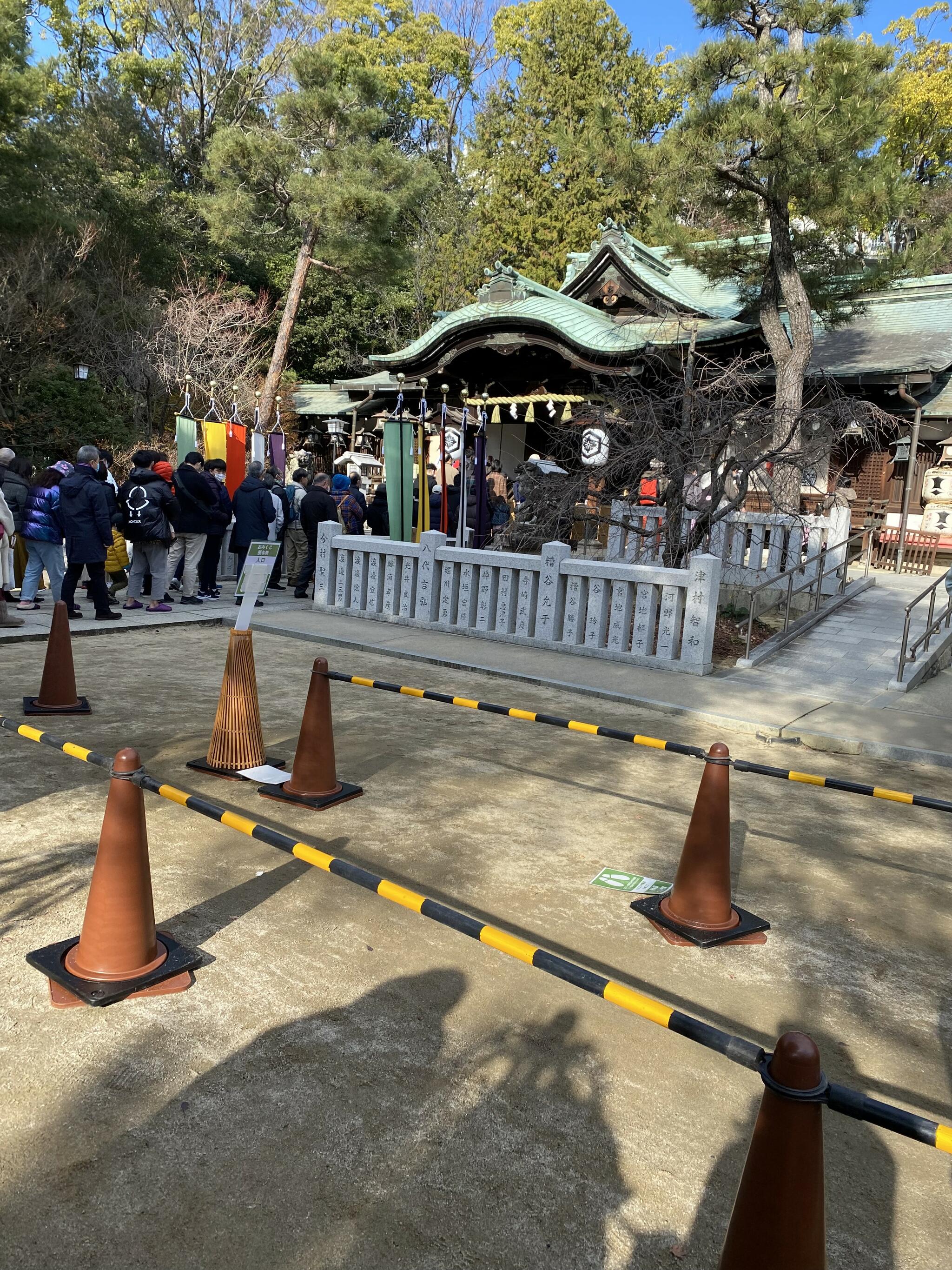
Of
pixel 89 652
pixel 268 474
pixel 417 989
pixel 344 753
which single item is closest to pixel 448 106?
pixel 268 474

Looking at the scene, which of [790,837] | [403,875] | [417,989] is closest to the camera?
[417,989]

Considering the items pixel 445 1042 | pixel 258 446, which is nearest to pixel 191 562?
pixel 258 446

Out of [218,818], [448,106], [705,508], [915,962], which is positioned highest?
[448,106]

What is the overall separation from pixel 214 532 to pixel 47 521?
208 cm

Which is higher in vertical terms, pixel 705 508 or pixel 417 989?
pixel 705 508

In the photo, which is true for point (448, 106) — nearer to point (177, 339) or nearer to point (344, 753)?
point (177, 339)

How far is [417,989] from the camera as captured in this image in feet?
10.3

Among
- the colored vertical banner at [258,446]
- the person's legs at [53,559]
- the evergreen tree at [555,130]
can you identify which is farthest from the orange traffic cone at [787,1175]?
the evergreen tree at [555,130]

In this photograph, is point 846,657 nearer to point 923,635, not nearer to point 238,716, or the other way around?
point 923,635

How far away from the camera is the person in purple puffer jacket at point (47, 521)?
9.63 meters

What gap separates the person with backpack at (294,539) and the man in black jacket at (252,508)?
0.87 m

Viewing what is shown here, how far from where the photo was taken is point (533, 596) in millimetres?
9844

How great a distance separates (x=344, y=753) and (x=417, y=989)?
2.86 m

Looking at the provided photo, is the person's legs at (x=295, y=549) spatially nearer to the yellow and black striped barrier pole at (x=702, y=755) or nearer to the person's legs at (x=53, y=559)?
the person's legs at (x=53, y=559)
